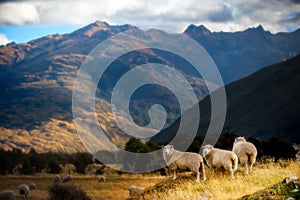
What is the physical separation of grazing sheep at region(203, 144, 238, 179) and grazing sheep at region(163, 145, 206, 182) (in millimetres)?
688

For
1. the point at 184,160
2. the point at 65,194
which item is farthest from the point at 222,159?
the point at 65,194

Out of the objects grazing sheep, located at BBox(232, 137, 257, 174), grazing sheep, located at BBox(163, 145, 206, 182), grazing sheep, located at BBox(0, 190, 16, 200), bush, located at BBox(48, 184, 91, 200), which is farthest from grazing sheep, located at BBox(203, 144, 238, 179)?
grazing sheep, located at BBox(0, 190, 16, 200)

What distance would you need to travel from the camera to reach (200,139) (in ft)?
241

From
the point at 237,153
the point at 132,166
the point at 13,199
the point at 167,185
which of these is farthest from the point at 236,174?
the point at 132,166

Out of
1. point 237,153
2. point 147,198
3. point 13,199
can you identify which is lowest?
point 13,199

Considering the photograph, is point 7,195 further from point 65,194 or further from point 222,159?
point 222,159

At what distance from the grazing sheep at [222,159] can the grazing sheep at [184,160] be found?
2.26 feet

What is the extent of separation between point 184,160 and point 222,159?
2.64 m

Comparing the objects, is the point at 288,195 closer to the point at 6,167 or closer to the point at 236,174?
the point at 236,174

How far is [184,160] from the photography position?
1923 cm

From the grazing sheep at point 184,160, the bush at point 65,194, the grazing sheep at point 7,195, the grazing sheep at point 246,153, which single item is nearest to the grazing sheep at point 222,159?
the grazing sheep at point 184,160

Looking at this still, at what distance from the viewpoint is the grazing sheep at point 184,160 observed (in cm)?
1858

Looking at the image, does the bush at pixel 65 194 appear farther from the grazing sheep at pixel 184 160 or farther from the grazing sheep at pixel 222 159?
the grazing sheep at pixel 222 159

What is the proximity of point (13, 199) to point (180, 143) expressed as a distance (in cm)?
3584
